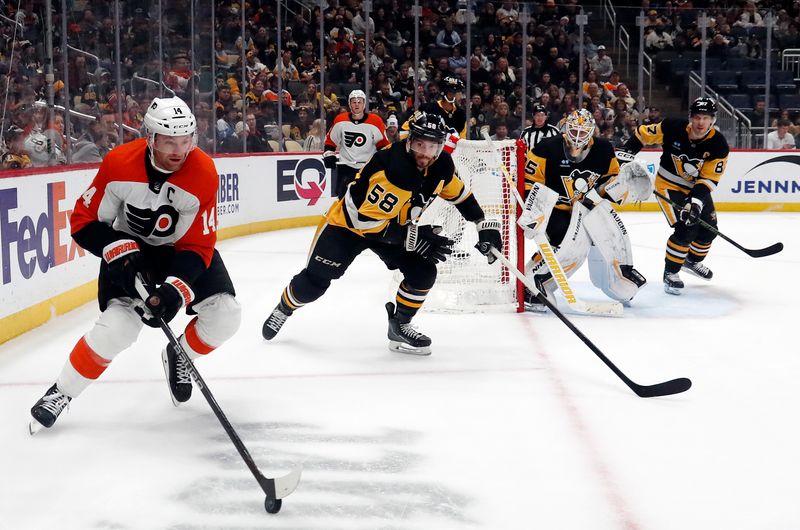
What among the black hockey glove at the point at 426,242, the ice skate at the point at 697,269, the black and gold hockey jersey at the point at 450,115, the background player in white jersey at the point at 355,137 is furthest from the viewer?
the background player in white jersey at the point at 355,137

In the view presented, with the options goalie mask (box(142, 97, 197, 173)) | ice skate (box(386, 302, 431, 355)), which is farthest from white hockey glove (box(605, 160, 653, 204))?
goalie mask (box(142, 97, 197, 173))

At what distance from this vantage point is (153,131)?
8.59 feet

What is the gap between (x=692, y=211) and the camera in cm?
519

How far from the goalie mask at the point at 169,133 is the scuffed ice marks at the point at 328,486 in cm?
85

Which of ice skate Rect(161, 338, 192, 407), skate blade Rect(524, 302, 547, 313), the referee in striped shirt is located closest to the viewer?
ice skate Rect(161, 338, 192, 407)

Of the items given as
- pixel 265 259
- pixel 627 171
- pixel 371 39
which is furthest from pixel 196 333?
pixel 371 39

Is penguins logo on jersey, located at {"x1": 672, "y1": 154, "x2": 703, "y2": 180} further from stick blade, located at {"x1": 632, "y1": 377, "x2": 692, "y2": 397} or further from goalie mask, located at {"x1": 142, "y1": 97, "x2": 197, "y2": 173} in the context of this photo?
goalie mask, located at {"x1": 142, "y1": 97, "x2": 197, "y2": 173}

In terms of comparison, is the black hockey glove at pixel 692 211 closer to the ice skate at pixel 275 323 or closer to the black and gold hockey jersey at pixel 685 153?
the black and gold hockey jersey at pixel 685 153

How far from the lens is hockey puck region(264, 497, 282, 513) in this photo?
2191 mm

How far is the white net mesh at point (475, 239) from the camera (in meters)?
4.89

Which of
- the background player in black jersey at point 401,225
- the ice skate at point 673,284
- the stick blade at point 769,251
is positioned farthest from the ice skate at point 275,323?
the stick blade at point 769,251

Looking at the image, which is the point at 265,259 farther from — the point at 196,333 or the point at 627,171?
the point at 196,333

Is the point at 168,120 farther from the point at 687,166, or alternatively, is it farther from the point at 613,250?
the point at 687,166

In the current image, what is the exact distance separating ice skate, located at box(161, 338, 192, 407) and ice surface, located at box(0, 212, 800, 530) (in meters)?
0.07
